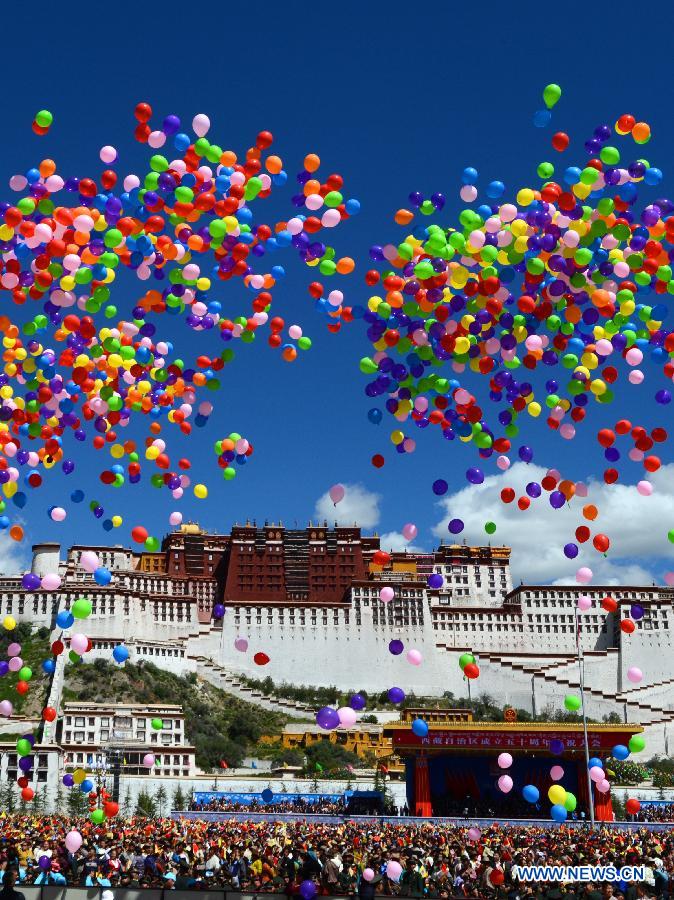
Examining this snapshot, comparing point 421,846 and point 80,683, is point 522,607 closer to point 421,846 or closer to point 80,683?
point 80,683

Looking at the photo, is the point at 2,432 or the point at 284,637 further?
the point at 284,637

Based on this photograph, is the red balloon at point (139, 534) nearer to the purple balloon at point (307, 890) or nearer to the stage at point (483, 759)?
the purple balloon at point (307, 890)

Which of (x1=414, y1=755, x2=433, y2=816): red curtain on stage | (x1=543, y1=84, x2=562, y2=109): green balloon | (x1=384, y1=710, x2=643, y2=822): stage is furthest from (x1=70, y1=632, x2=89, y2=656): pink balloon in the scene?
(x1=414, y1=755, x2=433, y2=816): red curtain on stage

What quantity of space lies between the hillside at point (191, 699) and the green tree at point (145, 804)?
16.1m

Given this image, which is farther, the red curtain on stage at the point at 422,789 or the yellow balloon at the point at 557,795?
the red curtain on stage at the point at 422,789

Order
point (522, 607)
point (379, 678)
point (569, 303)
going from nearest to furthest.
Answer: point (569, 303) < point (379, 678) < point (522, 607)

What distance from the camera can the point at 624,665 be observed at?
8606cm

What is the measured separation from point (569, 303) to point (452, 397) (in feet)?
6.11

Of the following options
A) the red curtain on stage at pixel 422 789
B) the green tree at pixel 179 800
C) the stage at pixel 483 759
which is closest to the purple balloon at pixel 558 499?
the stage at pixel 483 759

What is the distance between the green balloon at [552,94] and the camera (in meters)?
11.2

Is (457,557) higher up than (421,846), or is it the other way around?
(457,557)

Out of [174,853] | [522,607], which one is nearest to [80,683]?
[522,607]

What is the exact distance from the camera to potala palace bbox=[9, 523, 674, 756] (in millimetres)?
81812

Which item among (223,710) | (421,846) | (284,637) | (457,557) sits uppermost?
(457,557)
